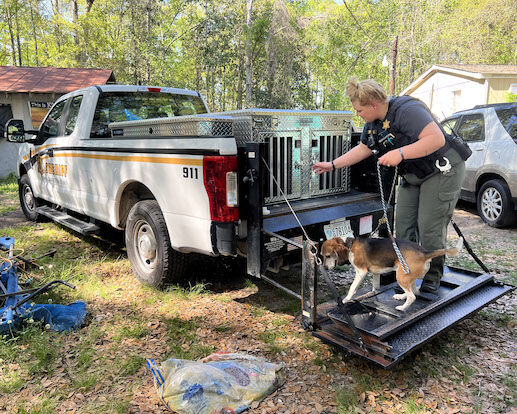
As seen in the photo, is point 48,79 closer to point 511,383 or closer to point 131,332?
point 131,332

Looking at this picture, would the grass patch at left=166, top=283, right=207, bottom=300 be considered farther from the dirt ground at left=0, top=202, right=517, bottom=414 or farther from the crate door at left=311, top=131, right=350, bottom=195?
the crate door at left=311, top=131, right=350, bottom=195

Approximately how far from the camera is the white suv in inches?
247

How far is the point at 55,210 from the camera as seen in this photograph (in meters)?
6.30

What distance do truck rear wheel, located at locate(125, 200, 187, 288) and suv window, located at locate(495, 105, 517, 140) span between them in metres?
5.62

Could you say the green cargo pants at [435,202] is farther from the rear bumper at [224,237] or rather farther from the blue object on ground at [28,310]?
the blue object on ground at [28,310]

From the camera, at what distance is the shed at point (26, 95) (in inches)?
552

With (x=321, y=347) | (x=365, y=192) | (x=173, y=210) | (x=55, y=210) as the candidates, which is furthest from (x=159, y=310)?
(x=55, y=210)

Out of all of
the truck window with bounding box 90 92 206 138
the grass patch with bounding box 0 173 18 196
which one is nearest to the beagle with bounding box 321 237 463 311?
the truck window with bounding box 90 92 206 138

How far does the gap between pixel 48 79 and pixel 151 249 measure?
551 inches

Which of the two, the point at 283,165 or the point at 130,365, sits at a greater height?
the point at 283,165

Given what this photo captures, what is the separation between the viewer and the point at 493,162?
21.4 feet

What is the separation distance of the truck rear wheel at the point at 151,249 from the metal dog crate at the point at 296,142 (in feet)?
3.49

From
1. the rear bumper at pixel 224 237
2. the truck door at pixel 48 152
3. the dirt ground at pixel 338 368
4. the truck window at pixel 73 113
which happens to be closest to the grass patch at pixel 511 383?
the dirt ground at pixel 338 368

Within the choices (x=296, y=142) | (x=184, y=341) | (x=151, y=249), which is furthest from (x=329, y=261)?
(x=151, y=249)
